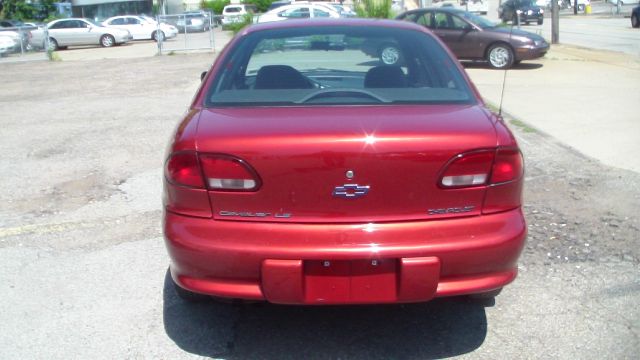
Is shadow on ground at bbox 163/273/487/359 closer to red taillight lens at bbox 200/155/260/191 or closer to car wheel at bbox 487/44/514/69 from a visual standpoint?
red taillight lens at bbox 200/155/260/191

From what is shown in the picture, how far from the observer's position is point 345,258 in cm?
288

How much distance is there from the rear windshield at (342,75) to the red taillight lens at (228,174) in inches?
23.3

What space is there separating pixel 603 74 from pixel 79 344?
13152 mm

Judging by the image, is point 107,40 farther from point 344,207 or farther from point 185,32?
point 344,207

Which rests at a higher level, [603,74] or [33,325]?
[603,74]

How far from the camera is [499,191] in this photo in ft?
10.1

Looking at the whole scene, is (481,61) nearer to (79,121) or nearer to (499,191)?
(79,121)

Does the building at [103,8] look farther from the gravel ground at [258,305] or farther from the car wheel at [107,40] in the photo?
the gravel ground at [258,305]

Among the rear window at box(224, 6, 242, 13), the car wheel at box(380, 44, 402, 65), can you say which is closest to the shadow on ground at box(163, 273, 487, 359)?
the car wheel at box(380, 44, 402, 65)

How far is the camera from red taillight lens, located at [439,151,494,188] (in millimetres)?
2982

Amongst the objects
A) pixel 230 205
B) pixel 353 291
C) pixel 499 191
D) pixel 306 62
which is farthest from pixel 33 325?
pixel 306 62

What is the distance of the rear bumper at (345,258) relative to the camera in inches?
114

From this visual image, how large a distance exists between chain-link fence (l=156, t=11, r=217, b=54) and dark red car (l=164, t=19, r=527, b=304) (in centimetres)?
2162

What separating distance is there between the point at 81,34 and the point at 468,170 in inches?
1241
